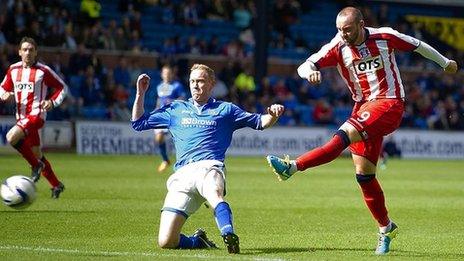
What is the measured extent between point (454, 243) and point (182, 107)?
3498 millimetres

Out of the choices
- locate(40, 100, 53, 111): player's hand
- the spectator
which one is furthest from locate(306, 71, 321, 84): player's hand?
the spectator

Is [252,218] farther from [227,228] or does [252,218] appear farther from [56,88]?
[227,228]

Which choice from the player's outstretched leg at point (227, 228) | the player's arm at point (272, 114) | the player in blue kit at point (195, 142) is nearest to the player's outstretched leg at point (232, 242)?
the player's outstretched leg at point (227, 228)

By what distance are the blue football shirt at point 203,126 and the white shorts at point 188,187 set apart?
142 millimetres

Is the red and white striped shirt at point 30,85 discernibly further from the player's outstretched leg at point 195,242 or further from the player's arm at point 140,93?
the player's outstretched leg at point 195,242

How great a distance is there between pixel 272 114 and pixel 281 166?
0.64 meters

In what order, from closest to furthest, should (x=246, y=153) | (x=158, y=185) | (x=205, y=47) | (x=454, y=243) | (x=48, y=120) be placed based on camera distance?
1. (x=454, y=243)
2. (x=158, y=185)
3. (x=48, y=120)
4. (x=246, y=153)
5. (x=205, y=47)

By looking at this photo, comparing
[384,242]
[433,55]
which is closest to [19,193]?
[384,242]

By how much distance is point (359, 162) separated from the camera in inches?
429

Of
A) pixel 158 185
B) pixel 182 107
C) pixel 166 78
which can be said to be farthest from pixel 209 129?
pixel 166 78

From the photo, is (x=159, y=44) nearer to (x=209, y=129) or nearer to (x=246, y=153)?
(x=246, y=153)

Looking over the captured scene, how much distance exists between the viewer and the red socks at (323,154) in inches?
400

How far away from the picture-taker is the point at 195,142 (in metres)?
11.1

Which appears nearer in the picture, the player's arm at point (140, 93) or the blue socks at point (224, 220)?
the blue socks at point (224, 220)
